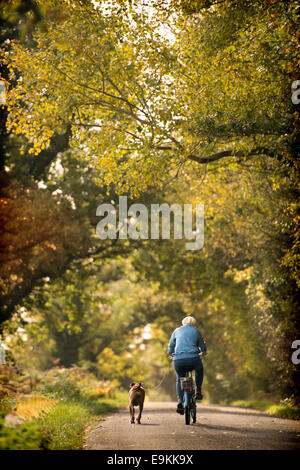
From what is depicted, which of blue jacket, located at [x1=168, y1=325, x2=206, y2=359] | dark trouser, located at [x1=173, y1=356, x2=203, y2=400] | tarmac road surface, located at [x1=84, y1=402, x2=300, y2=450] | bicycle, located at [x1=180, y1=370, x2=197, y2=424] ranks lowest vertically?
tarmac road surface, located at [x1=84, y1=402, x2=300, y2=450]

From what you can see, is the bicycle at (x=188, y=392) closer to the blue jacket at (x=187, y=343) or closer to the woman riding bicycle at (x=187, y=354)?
the woman riding bicycle at (x=187, y=354)

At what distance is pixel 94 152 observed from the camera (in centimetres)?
1396

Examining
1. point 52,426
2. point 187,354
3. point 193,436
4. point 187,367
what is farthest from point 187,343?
point 52,426

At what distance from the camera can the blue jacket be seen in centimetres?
1043

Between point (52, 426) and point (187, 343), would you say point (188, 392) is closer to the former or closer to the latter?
point (187, 343)

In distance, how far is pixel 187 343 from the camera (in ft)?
34.3

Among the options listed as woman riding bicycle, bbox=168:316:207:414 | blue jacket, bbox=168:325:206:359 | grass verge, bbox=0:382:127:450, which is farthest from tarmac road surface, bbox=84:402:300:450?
blue jacket, bbox=168:325:206:359

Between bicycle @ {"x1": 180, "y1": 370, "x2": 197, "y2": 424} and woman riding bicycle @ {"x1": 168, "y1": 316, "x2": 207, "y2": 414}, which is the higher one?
woman riding bicycle @ {"x1": 168, "y1": 316, "x2": 207, "y2": 414}

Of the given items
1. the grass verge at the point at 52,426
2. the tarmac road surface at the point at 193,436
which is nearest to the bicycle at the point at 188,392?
the tarmac road surface at the point at 193,436

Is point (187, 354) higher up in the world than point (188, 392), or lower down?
higher up

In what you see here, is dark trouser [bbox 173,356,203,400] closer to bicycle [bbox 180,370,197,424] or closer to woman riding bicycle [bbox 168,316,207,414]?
woman riding bicycle [bbox 168,316,207,414]

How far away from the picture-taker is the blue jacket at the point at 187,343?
10430 mm

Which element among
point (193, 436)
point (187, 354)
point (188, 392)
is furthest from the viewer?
point (187, 354)
